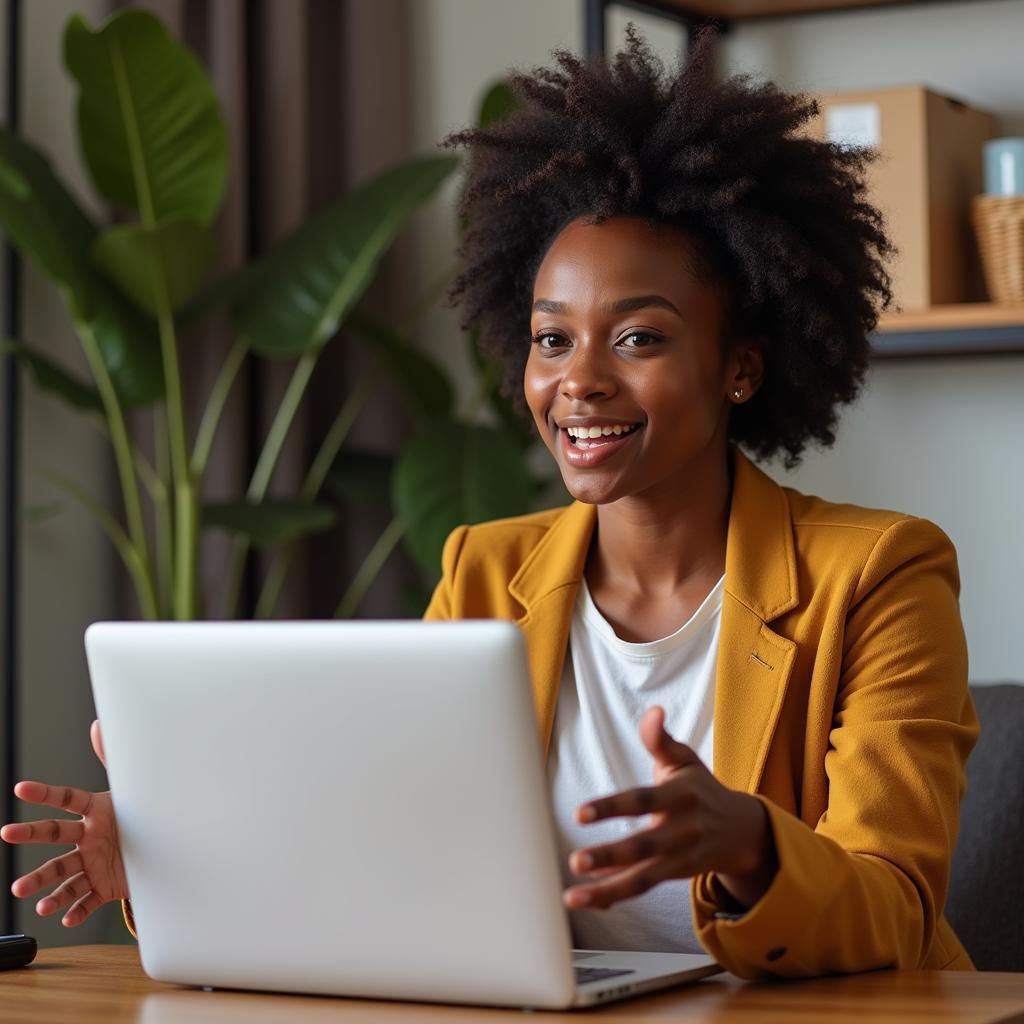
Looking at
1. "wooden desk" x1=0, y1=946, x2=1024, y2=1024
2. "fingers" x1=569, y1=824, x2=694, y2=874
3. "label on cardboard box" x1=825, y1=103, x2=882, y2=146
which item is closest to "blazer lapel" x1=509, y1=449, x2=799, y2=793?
"wooden desk" x1=0, y1=946, x2=1024, y2=1024

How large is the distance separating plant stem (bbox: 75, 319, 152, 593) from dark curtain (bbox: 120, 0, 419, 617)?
0.18m

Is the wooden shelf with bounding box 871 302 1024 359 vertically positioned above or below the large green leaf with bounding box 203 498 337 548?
above

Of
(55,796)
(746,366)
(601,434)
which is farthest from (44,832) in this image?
(746,366)

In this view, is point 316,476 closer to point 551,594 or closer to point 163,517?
point 163,517

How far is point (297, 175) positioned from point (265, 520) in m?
0.68

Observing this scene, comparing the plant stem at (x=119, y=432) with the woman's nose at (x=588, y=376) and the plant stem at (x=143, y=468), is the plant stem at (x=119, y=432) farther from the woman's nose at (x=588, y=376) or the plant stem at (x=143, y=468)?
the woman's nose at (x=588, y=376)

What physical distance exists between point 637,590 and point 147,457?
1.51 meters

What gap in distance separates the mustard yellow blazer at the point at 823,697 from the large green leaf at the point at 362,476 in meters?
1.30

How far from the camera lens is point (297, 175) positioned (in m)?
3.06

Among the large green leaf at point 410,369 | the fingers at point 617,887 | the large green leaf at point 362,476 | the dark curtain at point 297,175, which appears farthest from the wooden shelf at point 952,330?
the fingers at point 617,887

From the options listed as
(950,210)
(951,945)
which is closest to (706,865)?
(951,945)

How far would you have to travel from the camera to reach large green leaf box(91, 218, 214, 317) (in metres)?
2.58

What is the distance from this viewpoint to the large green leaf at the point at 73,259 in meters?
2.57

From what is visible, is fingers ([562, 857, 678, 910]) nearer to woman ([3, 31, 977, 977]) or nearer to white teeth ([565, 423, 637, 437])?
woman ([3, 31, 977, 977])
